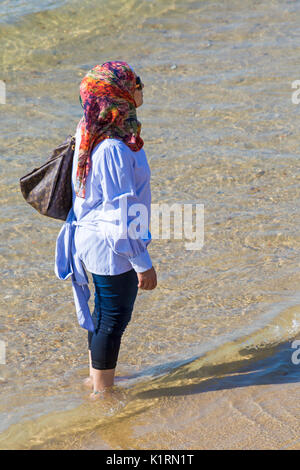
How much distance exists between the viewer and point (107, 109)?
3064 mm

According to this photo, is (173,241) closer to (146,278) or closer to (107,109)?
(146,278)

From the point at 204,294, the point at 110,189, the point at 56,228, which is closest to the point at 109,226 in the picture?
the point at 110,189

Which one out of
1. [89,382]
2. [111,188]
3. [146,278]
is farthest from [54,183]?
[89,382]

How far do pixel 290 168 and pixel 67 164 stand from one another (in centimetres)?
372

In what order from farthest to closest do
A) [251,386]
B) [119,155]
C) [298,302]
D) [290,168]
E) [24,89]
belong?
[24,89] → [290,168] → [298,302] → [251,386] → [119,155]

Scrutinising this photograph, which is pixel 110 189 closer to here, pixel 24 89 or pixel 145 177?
pixel 145 177

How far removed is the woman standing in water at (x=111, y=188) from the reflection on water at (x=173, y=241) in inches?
24.9

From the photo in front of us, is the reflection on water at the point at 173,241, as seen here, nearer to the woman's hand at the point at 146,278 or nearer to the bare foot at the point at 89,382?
the bare foot at the point at 89,382

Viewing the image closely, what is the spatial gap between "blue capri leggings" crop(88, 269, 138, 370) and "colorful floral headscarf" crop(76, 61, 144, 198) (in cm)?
57

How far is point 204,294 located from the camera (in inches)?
188

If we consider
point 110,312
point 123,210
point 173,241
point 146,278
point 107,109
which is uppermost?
point 107,109

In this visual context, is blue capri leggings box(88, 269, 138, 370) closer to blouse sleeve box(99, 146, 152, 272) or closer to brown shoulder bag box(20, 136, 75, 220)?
blouse sleeve box(99, 146, 152, 272)

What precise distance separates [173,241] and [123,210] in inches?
96.4
